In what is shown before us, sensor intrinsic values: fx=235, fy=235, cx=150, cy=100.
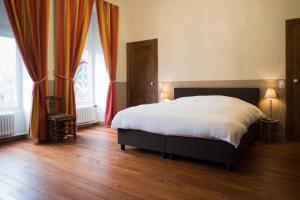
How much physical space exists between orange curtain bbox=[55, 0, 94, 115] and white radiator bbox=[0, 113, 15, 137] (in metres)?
0.88

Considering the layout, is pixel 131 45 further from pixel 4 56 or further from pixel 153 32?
pixel 4 56

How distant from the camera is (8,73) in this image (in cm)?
422

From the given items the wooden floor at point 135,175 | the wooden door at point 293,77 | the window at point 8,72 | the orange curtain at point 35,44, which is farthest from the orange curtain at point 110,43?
the wooden door at point 293,77

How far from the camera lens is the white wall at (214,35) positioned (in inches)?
167

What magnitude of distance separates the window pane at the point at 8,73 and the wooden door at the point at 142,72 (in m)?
2.69

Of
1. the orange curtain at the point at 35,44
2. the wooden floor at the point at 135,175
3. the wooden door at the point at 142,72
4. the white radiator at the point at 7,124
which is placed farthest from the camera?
the wooden door at the point at 142,72

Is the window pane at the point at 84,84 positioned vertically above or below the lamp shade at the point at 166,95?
above

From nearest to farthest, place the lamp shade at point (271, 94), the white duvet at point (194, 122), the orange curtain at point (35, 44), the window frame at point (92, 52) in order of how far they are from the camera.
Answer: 1. the white duvet at point (194, 122)
2. the orange curtain at point (35, 44)
3. the lamp shade at point (271, 94)
4. the window frame at point (92, 52)

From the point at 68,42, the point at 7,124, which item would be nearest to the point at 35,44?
the point at 68,42

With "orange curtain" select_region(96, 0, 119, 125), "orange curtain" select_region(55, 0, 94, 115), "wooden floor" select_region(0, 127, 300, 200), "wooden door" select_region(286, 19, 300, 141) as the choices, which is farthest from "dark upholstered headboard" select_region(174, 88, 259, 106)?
"orange curtain" select_region(55, 0, 94, 115)

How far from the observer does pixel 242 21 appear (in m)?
4.50

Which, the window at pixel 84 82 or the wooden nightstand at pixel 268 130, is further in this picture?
the window at pixel 84 82

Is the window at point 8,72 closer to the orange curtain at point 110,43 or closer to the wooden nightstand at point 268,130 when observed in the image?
the orange curtain at point 110,43

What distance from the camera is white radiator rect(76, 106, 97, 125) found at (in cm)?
527
